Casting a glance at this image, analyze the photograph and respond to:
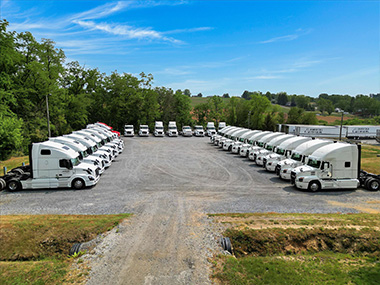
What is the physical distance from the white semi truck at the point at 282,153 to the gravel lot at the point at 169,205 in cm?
91

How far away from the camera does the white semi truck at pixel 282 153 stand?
2477 centimetres

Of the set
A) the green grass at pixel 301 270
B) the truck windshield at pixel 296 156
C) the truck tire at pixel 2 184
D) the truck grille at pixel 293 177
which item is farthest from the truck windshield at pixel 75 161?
the truck windshield at pixel 296 156

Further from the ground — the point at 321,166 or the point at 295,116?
the point at 295,116

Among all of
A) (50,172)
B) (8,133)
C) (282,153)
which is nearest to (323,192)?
(282,153)

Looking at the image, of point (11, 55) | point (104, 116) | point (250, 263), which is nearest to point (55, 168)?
point (250, 263)

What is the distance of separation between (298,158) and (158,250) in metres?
16.7

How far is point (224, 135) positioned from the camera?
45.3 metres

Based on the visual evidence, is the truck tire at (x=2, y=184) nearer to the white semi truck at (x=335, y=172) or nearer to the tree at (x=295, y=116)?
the white semi truck at (x=335, y=172)

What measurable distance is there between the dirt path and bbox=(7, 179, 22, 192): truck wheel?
1040 centimetres

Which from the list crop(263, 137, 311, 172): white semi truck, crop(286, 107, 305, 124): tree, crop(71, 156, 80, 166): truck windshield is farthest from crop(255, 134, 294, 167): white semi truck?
crop(286, 107, 305, 124): tree

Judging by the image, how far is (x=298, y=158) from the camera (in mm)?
22984

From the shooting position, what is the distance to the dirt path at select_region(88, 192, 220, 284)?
897cm

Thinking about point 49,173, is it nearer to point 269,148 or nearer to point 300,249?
point 300,249

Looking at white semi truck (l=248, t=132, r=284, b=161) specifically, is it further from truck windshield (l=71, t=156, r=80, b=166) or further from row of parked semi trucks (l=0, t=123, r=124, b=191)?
truck windshield (l=71, t=156, r=80, b=166)
